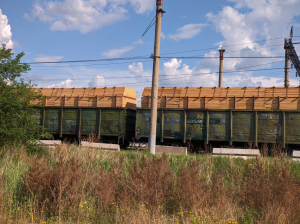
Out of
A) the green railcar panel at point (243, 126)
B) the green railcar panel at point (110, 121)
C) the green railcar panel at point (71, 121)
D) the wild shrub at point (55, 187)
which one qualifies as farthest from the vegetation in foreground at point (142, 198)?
the green railcar panel at point (71, 121)

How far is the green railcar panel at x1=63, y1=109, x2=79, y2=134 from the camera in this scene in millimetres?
16812

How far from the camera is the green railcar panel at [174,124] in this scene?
15.2m

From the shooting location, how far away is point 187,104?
15.3 metres

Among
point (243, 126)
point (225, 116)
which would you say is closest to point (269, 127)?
point (243, 126)

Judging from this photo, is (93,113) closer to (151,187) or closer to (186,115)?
(186,115)

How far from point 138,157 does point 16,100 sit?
17.1ft

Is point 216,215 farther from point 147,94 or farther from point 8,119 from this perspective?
point 147,94

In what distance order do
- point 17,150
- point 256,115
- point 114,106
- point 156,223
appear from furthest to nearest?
point 114,106
point 256,115
point 17,150
point 156,223

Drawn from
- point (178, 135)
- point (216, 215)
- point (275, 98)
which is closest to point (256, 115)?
point (275, 98)

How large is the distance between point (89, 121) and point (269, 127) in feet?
34.2

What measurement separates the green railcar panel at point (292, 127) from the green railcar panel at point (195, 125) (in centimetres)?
426

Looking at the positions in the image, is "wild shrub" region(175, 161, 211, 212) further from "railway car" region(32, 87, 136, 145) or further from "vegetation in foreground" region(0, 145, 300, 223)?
"railway car" region(32, 87, 136, 145)

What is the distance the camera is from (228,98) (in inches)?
589

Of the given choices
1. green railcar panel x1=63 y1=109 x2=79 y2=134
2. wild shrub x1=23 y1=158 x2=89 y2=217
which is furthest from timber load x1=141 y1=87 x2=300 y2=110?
wild shrub x1=23 y1=158 x2=89 y2=217
